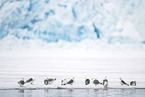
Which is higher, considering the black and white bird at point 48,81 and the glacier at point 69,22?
the glacier at point 69,22

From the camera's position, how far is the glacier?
98.9 feet

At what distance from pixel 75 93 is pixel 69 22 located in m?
26.0

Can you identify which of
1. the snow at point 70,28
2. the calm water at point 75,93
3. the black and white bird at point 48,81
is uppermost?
the snow at point 70,28

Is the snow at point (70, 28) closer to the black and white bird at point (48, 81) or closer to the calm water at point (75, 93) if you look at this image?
the black and white bird at point (48, 81)

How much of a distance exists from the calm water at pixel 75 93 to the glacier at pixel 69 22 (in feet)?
81.4

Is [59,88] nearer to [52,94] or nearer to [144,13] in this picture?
[52,94]

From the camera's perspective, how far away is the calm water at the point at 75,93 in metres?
4.68

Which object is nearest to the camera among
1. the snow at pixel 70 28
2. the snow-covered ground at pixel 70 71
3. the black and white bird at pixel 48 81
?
the black and white bird at pixel 48 81

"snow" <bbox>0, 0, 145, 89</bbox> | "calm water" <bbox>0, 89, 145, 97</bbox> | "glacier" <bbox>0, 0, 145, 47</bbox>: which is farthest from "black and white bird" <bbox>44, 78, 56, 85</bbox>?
"glacier" <bbox>0, 0, 145, 47</bbox>

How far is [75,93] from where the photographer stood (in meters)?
4.88

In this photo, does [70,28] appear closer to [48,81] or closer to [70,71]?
[70,71]

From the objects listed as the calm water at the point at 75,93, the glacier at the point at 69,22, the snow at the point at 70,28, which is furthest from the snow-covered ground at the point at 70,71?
the glacier at the point at 69,22

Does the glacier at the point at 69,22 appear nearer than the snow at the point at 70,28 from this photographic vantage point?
No

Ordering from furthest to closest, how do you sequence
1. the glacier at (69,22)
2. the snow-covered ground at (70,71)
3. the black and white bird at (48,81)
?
1. the glacier at (69,22)
2. the snow-covered ground at (70,71)
3. the black and white bird at (48,81)
